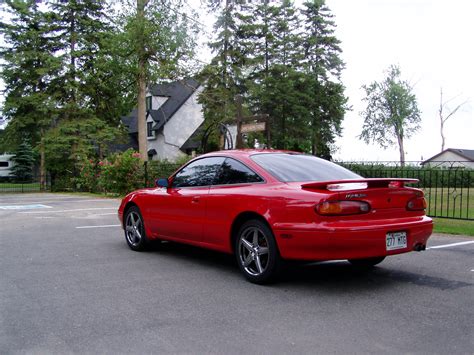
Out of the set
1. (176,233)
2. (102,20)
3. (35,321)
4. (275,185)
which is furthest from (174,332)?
(102,20)

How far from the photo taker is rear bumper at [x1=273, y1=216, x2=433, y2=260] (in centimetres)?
465

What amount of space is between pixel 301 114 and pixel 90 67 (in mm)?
16835

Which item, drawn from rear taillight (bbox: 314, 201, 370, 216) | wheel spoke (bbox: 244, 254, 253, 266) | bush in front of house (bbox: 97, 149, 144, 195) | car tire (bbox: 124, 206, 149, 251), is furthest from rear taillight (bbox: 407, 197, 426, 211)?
bush in front of house (bbox: 97, 149, 144, 195)

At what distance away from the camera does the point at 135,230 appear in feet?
24.6

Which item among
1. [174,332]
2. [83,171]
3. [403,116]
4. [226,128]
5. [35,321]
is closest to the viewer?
[174,332]

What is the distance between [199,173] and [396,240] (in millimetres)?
2737

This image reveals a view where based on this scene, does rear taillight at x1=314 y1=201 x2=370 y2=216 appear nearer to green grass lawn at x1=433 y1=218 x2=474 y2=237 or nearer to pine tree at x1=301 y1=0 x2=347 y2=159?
green grass lawn at x1=433 y1=218 x2=474 y2=237

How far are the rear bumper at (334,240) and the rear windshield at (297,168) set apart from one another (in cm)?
78

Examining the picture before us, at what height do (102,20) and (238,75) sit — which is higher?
(102,20)

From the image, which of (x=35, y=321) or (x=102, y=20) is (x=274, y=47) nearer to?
(x=102, y=20)

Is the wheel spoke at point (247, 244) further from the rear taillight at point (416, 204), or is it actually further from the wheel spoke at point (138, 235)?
the wheel spoke at point (138, 235)

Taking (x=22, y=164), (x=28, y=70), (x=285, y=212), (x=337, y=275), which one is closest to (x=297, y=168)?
(x=285, y=212)

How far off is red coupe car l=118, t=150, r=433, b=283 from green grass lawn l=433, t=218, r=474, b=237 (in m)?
4.19

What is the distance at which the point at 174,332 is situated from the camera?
3.80 meters
